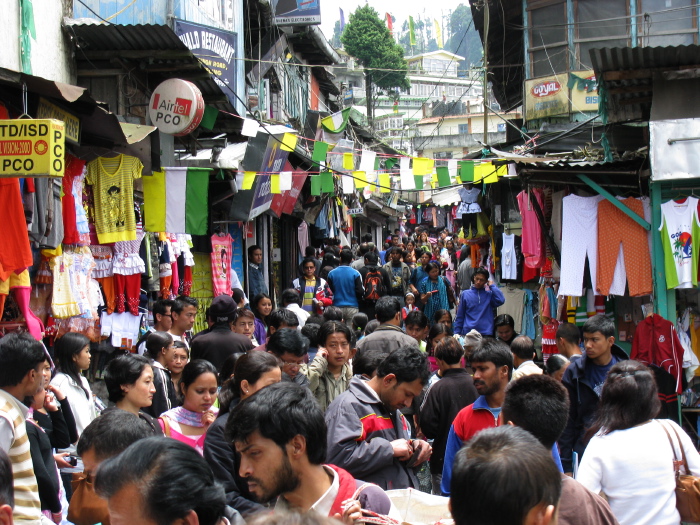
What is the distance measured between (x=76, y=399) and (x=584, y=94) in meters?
12.3

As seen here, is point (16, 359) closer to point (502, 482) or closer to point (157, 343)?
point (157, 343)

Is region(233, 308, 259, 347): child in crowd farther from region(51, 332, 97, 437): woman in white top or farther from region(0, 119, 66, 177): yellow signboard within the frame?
region(0, 119, 66, 177): yellow signboard

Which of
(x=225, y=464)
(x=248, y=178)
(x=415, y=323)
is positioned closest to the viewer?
(x=225, y=464)

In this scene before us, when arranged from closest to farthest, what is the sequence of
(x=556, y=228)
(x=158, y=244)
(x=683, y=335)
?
(x=683, y=335), (x=158, y=244), (x=556, y=228)

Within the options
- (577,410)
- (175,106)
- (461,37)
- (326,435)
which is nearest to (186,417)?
(326,435)

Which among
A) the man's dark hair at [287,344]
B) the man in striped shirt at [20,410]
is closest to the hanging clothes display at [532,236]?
the man's dark hair at [287,344]

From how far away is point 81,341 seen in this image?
6.07 metres

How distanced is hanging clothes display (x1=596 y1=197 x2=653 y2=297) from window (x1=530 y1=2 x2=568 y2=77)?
6.55 metres

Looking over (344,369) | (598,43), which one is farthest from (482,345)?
(598,43)

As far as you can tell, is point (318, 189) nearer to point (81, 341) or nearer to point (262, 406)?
point (81, 341)

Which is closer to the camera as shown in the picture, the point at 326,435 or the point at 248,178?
the point at 326,435

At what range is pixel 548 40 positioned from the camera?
15.7m

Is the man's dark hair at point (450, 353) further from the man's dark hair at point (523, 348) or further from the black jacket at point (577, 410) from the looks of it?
the man's dark hair at point (523, 348)

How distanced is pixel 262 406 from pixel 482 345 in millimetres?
2870
